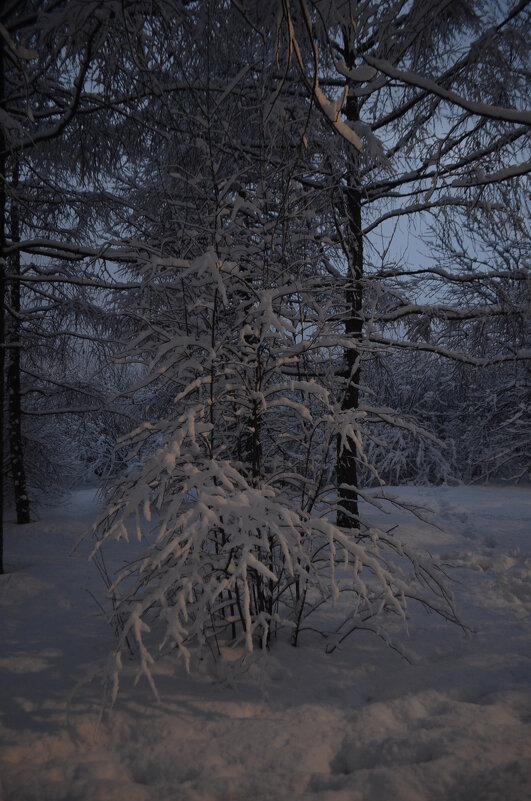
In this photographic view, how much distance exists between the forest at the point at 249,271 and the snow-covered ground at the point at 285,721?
0.83 feet

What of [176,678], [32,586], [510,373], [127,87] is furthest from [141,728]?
[510,373]

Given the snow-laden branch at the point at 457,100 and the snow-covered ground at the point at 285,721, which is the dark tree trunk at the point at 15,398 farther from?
the snow-laden branch at the point at 457,100

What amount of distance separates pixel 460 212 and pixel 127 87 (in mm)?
3615

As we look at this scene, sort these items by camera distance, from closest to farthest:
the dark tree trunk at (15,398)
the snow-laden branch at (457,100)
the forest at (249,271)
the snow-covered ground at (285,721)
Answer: the snow-covered ground at (285,721) → the forest at (249,271) → the snow-laden branch at (457,100) → the dark tree trunk at (15,398)

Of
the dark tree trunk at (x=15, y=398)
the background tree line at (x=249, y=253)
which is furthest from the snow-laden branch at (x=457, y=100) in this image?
the dark tree trunk at (x=15, y=398)

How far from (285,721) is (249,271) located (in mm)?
2461

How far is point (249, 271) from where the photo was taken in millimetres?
3176

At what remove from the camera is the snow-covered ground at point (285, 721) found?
195 cm

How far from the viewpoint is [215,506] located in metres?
2.34

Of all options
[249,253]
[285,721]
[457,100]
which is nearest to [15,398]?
[249,253]

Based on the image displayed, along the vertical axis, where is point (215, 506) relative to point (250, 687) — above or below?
above

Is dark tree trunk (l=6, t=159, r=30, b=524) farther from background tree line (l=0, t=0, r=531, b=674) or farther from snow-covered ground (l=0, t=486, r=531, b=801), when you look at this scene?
snow-covered ground (l=0, t=486, r=531, b=801)

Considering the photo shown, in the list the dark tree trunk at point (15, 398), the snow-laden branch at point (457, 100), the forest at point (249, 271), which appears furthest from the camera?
the dark tree trunk at point (15, 398)

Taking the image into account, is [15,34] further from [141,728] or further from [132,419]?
[141,728]
